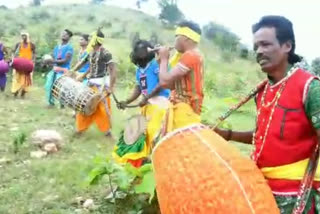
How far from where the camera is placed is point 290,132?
95.6 inches

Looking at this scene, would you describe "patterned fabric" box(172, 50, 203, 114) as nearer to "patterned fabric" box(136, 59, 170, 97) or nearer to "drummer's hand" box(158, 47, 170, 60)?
"drummer's hand" box(158, 47, 170, 60)

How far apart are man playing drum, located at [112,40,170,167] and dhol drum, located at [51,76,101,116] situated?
1599 mm

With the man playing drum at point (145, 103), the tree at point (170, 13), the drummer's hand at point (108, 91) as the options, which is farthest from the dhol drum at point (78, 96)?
the tree at point (170, 13)

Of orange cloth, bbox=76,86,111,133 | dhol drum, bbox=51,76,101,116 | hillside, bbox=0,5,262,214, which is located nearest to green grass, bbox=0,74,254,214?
hillside, bbox=0,5,262,214

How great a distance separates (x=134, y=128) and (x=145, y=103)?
0.30m

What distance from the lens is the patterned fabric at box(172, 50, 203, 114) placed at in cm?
436

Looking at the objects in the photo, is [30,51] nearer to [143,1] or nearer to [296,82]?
[296,82]

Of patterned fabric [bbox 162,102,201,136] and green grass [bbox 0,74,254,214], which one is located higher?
patterned fabric [bbox 162,102,201,136]

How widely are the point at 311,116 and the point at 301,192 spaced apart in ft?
1.12

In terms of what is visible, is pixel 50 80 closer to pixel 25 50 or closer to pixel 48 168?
pixel 25 50

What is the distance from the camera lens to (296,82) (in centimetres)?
245

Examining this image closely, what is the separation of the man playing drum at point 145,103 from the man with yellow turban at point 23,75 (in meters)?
6.47

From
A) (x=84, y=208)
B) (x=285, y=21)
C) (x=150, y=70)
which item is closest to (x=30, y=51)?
(x=150, y=70)

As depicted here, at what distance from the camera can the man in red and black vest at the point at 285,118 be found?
2.41 metres
